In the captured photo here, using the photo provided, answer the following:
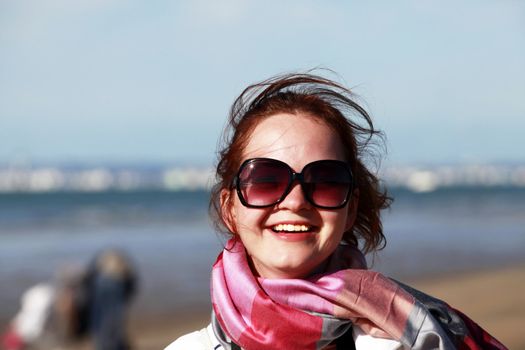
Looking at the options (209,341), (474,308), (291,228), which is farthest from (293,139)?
(474,308)

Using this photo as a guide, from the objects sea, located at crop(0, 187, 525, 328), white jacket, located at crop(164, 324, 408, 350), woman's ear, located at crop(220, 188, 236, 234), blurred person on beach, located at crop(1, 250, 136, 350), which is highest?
woman's ear, located at crop(220, 188, 236, 234)

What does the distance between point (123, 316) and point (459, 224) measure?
→ 1934 cm

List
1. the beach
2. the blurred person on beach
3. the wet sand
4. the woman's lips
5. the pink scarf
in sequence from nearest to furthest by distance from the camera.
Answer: the pink scarf, the woman's lips, the blurred person on beach, the wet sand, the beach

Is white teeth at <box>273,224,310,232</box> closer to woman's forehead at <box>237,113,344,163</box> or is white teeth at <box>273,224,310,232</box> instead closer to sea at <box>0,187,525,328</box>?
woman's forehead at <box>237,113,344,163</box>

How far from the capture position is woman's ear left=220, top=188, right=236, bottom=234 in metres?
2.22

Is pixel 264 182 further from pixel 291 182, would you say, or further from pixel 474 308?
pixel 474 308

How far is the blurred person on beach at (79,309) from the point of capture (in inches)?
225

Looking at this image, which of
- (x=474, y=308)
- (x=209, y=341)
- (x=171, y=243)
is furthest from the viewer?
(x=171, y=243)

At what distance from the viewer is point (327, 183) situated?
2029 mm

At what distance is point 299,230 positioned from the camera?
6.68 ft

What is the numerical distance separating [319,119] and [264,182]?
23cm

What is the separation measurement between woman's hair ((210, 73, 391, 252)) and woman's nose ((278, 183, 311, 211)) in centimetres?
20

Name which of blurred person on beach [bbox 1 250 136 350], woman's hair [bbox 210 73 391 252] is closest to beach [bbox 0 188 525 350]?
blurred person on beach [bbox 1 250 136 350]

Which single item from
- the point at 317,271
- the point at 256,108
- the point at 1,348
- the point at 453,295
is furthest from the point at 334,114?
the point at 453,295
